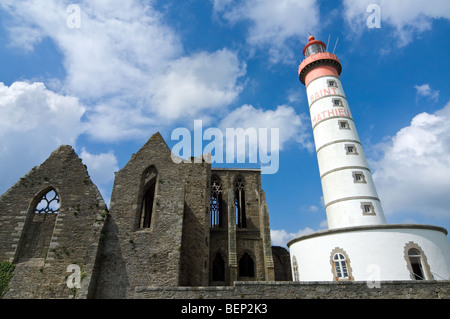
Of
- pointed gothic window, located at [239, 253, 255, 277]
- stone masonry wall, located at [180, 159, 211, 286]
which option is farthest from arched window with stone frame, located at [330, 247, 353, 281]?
pointed gothic window, located at [239, 253, 255, 277]

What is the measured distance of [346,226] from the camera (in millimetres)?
18547

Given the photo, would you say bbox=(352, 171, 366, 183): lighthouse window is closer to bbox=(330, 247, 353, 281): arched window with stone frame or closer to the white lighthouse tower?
the white lighthouse tower

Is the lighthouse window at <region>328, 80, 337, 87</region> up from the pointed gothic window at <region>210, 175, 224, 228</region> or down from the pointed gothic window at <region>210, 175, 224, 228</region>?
up

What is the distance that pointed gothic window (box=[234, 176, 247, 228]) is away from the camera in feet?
A: 87.9

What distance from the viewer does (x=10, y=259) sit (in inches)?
551

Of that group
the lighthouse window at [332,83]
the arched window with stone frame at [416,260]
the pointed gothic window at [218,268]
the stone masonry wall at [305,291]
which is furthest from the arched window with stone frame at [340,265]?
the lighthouse window at [332,83]

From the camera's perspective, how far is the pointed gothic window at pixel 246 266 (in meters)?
23.0

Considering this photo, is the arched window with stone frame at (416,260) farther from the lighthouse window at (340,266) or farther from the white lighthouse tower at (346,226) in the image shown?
the lighthouse window at (340,266)

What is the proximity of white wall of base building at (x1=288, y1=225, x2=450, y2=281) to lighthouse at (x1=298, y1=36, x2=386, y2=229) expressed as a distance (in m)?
3.63

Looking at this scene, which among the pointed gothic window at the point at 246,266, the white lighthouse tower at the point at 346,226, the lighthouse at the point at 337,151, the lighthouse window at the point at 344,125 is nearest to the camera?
the white lighthouse tower at the point at 346,226
